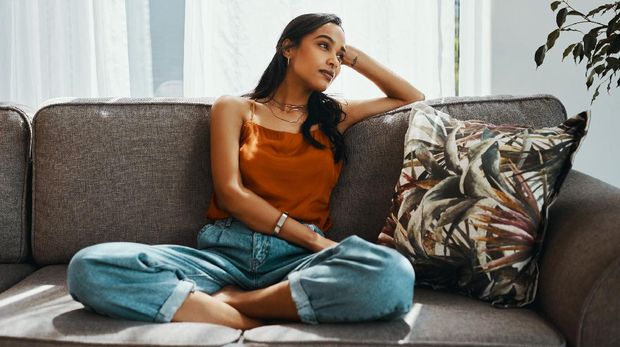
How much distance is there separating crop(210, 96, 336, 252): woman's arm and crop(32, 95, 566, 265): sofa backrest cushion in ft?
0.36

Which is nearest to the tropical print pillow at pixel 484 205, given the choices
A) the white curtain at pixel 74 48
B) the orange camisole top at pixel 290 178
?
the orange camisole top at pixel 290 178

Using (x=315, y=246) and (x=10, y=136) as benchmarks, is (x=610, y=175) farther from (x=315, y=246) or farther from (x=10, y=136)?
(x=10, y=136)

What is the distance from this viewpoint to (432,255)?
1.77m

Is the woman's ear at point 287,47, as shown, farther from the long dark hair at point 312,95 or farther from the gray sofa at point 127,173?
the gray sofa at point 127,173

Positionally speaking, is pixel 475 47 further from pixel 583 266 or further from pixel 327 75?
pixel 583 266

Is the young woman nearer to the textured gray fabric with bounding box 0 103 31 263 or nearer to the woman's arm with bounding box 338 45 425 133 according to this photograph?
the woman's arm with bounding box 338 45 425 133

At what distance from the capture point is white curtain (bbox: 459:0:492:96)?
283 cm

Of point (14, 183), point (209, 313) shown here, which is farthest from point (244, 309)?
point (14, 183)

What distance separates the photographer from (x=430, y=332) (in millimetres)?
1484

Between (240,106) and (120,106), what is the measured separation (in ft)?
1.10

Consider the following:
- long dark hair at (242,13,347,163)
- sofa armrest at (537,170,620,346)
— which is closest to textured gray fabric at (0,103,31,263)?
long dark hair at (242,13,347,163)

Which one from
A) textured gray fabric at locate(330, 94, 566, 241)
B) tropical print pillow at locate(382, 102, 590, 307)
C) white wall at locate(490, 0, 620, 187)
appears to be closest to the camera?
tropical print pillow at locate(382, 102, 590, 307)

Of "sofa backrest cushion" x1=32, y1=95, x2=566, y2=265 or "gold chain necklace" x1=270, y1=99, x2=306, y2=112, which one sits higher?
"gold chain necklace" x1=270, y1=99, x2=306, y2=112

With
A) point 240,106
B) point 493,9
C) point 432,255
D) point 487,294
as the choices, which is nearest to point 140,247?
point 240,106
